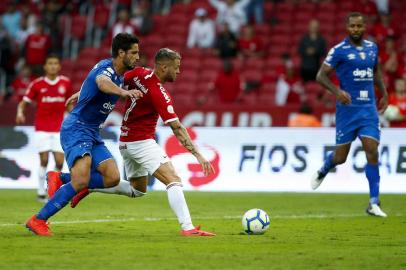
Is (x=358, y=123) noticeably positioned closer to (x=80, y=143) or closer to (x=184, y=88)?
(x=80, y=143)

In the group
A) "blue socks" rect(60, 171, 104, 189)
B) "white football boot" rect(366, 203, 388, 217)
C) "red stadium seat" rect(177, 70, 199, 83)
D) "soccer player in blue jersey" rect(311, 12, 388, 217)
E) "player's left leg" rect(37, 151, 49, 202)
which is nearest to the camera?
"blue socks" rect(60, 171, 104, 189)

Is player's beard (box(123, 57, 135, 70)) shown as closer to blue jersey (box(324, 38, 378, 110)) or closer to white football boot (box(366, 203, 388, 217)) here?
blue jersey (box(324, 38, 378, 110))

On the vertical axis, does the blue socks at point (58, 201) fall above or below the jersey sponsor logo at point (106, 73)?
below

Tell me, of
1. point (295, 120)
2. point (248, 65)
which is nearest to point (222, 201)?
point (295, 120)

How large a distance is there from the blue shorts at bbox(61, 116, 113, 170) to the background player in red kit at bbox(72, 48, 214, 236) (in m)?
0.29

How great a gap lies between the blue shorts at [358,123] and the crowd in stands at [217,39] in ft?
23.8

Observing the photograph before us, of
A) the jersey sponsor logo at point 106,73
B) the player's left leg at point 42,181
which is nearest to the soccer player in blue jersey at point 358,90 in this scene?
the jersey sponsor logo at point 106,73

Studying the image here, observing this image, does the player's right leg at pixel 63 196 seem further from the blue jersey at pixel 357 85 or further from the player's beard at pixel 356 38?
the player's beard at pixel 356 38

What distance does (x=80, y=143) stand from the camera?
1055cm

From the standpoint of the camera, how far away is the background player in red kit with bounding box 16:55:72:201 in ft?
53.4

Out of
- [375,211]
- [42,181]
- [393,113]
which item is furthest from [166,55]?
[393,113]

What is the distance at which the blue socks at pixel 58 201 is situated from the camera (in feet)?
34.2

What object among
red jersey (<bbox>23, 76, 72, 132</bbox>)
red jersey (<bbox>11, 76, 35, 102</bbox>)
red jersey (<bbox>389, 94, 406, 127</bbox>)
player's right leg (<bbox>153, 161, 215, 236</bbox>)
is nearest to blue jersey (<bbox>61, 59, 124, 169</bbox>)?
player's right leg (<bbox>153, 161, 215, 236</bbox>)

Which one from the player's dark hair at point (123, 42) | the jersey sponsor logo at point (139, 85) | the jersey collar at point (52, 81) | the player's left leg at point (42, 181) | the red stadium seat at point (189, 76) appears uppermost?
the player's dark hair at point (123, 42)
